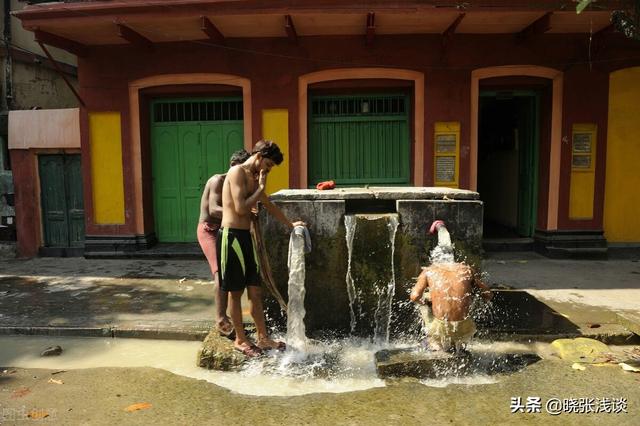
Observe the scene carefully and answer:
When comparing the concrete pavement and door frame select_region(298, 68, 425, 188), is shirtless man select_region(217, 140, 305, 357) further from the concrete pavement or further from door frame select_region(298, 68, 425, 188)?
door frame select_region(298, 68, 425, 188)

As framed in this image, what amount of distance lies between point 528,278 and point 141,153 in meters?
6.41

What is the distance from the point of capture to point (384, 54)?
7.59 metres

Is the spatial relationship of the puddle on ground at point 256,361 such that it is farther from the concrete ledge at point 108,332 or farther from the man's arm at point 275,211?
the man's arm at point 275,211

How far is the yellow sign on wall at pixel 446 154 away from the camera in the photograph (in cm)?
760

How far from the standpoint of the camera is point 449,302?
11.9 ft

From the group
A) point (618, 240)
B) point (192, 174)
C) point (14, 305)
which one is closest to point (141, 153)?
point (192, 174)

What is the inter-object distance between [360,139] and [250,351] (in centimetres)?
500

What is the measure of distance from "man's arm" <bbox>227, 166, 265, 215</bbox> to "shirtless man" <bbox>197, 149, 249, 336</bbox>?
46 cm

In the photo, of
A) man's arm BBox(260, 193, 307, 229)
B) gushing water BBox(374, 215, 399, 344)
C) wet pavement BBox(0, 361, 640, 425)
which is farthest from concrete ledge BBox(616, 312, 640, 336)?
man's arm BBox(260, 193, 307, 229)

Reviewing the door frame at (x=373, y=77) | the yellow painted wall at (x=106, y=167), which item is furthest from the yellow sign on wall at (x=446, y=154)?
the yellow painted wall at (x=106, y=167)

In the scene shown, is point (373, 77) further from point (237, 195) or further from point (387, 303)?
point (237, 195)

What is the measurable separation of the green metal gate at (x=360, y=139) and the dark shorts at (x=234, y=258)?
4274mm

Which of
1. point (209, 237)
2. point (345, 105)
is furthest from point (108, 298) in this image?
point (345, 105)

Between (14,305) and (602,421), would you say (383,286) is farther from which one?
(14,305)
